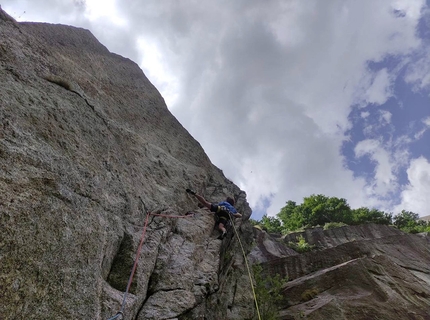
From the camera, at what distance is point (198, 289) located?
664 cm

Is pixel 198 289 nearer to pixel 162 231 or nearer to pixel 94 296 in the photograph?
pixel 162 231

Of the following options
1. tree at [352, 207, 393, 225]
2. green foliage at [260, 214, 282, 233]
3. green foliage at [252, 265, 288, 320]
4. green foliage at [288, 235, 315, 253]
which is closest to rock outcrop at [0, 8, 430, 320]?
green foliage at [252, 265, 288, 320]

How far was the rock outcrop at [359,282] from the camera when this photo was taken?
1013 centimetres

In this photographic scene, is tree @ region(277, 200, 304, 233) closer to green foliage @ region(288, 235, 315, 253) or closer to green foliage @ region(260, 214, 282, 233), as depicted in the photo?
green foliage @ region(260, 214, 282, 233)

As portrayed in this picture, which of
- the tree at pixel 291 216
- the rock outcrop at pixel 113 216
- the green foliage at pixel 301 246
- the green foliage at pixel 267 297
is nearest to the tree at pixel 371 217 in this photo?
the tree at pixel 291 216

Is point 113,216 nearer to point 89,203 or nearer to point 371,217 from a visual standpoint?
point 89,203

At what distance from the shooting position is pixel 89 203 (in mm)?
5254

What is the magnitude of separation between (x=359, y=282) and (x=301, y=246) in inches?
392

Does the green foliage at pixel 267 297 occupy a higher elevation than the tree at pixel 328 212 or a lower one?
lower

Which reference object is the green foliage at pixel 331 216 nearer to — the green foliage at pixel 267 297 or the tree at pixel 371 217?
the tree at pixel 371 217

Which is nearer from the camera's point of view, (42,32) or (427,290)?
(42,32)

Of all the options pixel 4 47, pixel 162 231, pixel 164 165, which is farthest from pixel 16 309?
pixel 164 165

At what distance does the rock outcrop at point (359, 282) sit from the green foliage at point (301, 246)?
5655mm

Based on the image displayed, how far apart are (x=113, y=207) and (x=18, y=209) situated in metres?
2.20
